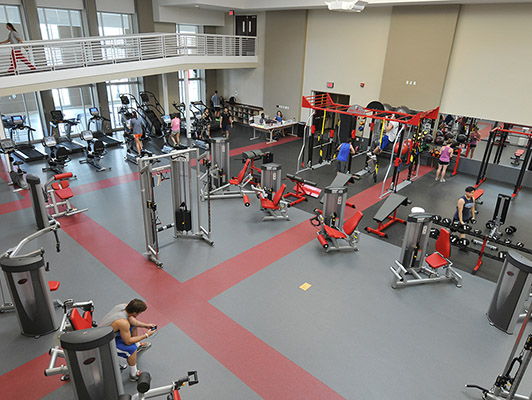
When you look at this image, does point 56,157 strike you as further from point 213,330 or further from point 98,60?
point 213,330

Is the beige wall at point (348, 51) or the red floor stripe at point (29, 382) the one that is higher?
the beige wall at point (348, 51)

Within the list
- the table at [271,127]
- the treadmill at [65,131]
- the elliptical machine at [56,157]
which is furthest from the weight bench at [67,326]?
the table at [271,127]

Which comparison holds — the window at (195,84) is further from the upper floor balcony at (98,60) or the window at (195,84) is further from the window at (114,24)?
the window at (114,24)

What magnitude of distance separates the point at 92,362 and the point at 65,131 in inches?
506

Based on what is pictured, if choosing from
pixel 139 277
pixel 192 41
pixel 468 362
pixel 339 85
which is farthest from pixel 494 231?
pixel 192 41

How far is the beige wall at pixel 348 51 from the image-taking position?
12.9 m

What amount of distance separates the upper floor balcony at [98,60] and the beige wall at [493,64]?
28.1 ft

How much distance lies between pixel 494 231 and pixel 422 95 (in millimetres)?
6141

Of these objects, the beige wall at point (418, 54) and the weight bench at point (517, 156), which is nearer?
the beige wall at point (418, 54)

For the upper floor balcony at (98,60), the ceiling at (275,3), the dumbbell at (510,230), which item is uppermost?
the ceiling at (275,3)

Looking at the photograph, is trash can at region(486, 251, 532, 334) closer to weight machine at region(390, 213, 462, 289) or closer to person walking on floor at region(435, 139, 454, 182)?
weight machine at region(390, 213, 462, 289)

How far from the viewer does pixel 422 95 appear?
1236cm

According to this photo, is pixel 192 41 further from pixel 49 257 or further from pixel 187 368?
pixel 187 368

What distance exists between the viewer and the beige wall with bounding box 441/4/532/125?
10409 millimetres
